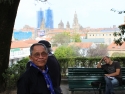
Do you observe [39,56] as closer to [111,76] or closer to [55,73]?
[55,73]

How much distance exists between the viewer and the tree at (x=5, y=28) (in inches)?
285

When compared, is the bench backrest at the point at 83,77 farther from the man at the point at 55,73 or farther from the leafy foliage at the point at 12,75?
the man at the point at 55,73

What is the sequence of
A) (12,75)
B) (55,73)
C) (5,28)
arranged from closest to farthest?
(55,73) < (12,75) < (5,28)

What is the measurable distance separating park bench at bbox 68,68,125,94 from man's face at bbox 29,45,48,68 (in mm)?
4591

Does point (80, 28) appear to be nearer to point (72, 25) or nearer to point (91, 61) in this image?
point (72, 25)

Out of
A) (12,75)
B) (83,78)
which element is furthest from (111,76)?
(12,75)

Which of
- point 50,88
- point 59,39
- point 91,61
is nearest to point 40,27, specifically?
point 59,39

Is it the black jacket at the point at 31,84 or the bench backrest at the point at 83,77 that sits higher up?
the black jacket at the point at 31,84

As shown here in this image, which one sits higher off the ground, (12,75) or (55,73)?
(55,73)

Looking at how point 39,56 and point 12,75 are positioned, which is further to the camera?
point 12,75

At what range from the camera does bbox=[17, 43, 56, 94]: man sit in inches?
88.8

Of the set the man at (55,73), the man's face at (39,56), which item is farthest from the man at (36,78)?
the man at (55,73)

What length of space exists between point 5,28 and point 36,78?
5258 mm

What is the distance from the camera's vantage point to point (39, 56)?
2396 millimetres
